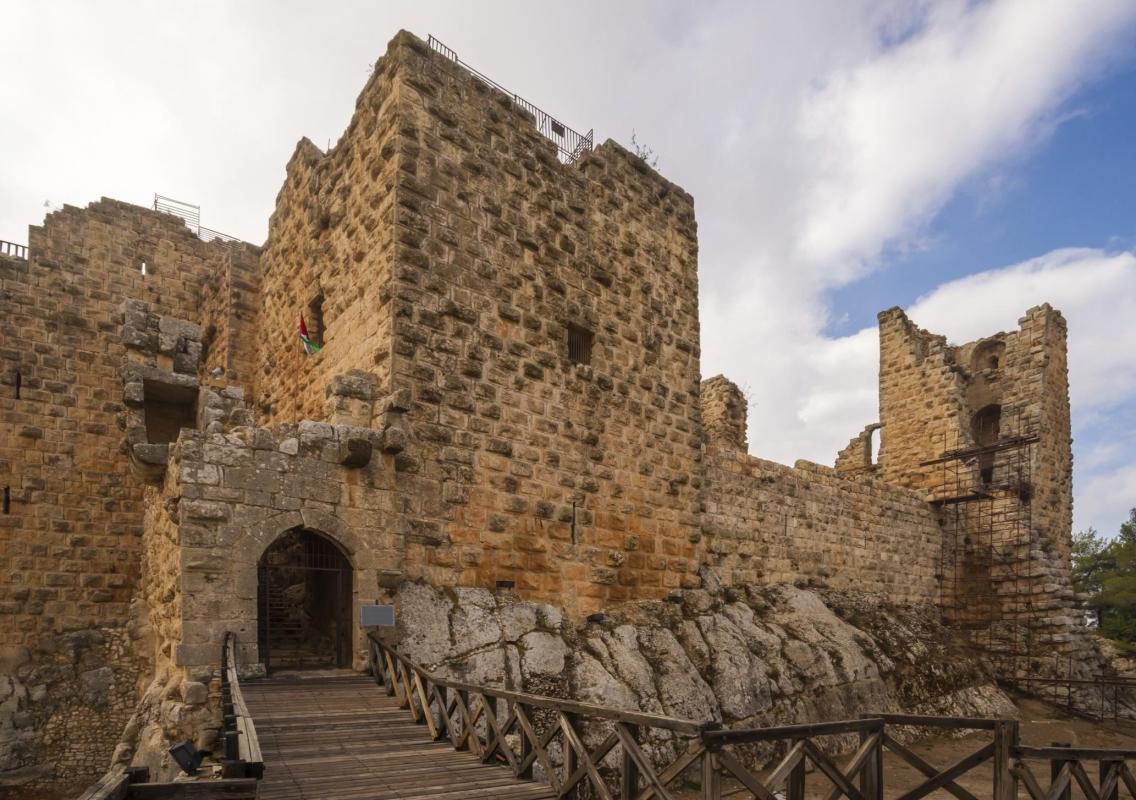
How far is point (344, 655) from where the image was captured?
7922mm

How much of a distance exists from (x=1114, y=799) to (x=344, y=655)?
22.7 feet

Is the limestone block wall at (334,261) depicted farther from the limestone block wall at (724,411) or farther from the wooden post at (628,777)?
the limestone block wall at (724,411)

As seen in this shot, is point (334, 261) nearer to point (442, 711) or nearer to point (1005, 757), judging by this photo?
point (442, 711)

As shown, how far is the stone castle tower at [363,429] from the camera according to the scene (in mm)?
7743

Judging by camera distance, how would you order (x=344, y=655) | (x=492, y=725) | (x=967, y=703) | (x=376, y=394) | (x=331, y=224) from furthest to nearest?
(x=967, y=703), (x=331, y=224), (x=376, y=394), (x=344, y=655), (x=492, y=725)

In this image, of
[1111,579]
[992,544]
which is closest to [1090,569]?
[1111,579]

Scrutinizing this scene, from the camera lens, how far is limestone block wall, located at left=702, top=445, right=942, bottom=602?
12844mm

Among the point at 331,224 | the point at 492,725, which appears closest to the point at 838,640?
the point at 492,725

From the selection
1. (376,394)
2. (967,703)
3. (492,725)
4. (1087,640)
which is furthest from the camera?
(1087,640)

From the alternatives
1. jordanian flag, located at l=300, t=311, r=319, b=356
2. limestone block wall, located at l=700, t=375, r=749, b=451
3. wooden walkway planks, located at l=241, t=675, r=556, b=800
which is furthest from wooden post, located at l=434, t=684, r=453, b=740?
limestone block wall, located at l=700, t=375, r=749, b=451

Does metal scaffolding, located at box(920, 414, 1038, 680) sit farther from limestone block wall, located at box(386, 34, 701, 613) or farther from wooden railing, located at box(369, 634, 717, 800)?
wooden railing, located at box(369, 634, 717, 800)

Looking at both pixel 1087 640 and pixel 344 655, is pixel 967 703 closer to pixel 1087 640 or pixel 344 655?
pixel 1087 640

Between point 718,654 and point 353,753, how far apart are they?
6.21 m

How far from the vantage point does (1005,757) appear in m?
5.66
